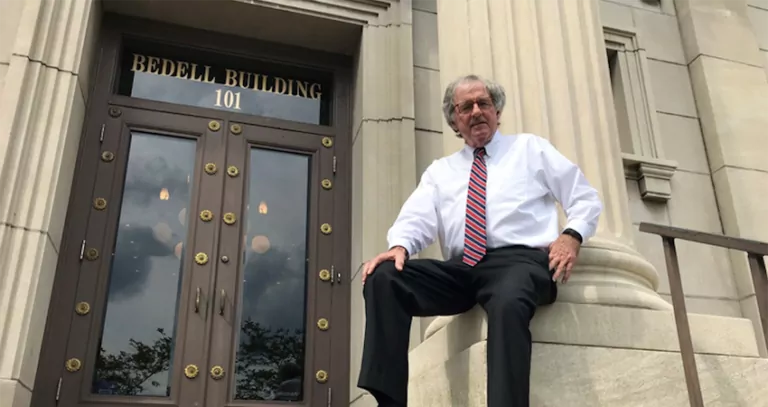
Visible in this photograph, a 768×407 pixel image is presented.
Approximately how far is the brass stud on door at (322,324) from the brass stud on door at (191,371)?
1037 millimetres

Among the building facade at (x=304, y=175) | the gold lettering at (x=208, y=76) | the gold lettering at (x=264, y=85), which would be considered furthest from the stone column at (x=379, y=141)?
the gold lettering at (x=208, y=76)

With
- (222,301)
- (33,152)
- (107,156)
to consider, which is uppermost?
(107,156)

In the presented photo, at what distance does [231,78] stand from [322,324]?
2535mm

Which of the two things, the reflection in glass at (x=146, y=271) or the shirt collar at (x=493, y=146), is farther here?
the reflection in glass at (x=146, y=271)

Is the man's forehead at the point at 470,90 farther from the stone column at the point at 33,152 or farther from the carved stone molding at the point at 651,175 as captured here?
the carved stone molding at the point at 651,175

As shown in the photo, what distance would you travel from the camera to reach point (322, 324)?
19.2 ft

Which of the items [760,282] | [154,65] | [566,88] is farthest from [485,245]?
[154,65]

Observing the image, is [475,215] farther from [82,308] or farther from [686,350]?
[82,308]

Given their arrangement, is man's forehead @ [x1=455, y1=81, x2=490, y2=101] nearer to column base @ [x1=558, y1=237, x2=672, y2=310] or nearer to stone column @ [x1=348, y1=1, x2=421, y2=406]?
column base @ [x1=558, y1=237, x2=672, y2=310]

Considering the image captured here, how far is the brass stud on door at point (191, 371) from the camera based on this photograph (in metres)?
5.34

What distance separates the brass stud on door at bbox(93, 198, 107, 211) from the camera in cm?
569

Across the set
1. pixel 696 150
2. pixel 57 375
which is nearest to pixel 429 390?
pixel 57 375

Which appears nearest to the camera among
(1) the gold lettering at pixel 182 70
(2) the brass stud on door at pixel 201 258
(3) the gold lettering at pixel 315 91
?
(2) the brass stud on door at pixel 201 258

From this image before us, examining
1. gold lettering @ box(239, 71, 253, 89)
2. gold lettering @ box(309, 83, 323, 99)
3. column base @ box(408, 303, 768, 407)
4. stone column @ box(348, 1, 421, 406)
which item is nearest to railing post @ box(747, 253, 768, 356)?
column base @ box(408, 303, 768, 407)
